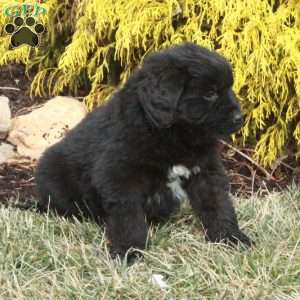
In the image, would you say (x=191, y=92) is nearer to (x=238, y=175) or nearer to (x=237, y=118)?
(x=237, y=118)

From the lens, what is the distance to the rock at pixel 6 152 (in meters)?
6.05

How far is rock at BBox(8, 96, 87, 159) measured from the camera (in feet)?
20.3

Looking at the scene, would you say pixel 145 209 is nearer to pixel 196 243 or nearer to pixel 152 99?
pixel 196 243

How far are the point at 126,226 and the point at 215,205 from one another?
615 mm

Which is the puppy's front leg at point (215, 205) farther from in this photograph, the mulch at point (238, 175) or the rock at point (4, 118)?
the rock at point (4, 118)

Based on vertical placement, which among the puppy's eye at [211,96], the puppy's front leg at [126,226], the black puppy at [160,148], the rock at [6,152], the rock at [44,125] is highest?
the puppy's eye at [211,96]

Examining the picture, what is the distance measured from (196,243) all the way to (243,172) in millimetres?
1998

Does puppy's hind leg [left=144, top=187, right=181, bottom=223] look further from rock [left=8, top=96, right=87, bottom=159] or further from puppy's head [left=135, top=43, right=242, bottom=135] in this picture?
rock [left=8, top=96, right=87, bottom=159]

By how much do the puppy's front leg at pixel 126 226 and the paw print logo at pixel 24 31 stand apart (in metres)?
3.30

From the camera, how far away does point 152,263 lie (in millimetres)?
3883

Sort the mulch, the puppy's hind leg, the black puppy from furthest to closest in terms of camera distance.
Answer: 1. the mulch
2. the puppy's hind leg
3. the black puppy

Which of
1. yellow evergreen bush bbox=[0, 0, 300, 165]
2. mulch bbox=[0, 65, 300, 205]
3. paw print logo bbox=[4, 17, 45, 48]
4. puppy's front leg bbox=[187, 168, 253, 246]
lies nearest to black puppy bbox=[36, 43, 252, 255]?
puppy's front leg bbox=[187, 168, 253, 246]

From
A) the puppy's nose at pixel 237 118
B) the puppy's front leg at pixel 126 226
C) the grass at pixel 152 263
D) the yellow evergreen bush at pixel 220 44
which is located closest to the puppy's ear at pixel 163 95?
the puppy's nose at pixel 237 118

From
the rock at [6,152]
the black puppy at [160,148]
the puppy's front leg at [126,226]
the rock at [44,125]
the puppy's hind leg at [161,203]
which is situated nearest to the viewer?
the black puppy at [160,148]
